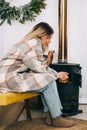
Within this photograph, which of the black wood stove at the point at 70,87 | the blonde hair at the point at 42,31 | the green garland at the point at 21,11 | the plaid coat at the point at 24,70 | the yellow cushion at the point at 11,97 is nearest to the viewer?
the yellow cushion at the point at 11,97

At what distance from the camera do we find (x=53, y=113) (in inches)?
105

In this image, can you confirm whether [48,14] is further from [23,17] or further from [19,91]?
[19,91]

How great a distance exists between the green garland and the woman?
47.2 inches

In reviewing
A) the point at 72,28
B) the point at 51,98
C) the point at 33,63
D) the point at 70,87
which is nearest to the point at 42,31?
the point at 33,63

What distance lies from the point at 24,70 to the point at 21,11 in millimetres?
1511

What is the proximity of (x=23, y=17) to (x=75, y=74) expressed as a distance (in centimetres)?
129

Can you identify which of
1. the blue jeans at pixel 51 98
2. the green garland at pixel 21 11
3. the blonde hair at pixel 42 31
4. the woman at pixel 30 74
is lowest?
the blue jeans at pixel 51 98

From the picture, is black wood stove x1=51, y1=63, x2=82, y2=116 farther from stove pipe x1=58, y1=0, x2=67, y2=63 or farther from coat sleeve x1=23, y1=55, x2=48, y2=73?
coat sleeve x1=23, y1=55, x2=48, y2=73

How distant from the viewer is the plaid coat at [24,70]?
8.25ft

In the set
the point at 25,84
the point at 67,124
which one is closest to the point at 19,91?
the point at 25,84

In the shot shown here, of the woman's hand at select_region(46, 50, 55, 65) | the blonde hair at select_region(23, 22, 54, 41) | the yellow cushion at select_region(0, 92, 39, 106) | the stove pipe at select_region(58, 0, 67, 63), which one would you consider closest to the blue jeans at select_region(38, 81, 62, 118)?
the yellow cushion at select_region(0, 92, 39, 106)

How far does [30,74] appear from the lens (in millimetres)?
2596

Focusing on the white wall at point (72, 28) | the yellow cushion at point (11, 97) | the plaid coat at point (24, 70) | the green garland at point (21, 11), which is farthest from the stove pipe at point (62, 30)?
the yellow cushion at point (11, 97)

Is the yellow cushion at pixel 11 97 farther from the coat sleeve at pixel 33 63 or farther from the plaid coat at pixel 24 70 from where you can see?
the coat sleeve at pixel 33 63
